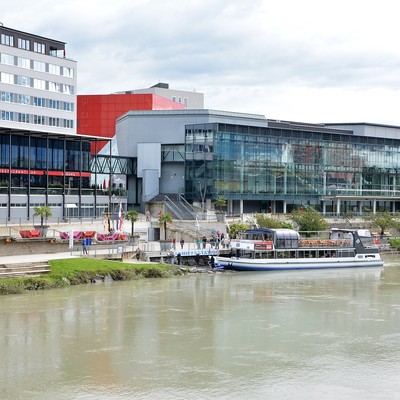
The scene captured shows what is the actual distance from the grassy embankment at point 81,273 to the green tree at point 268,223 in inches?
1185

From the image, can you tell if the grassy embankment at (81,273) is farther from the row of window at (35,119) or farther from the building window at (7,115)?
the row of window at (35,119)

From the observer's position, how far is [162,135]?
109 m

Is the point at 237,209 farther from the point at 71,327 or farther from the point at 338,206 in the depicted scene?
the point at 71,327

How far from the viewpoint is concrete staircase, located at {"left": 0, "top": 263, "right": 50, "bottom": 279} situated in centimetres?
5394

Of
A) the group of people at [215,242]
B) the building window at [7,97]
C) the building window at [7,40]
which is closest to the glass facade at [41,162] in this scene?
the building window at [7,97]

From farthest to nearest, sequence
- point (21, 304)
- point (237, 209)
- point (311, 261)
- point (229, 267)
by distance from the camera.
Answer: point (237, 209)
point (311, 261)
point (229, 267)
point (21, 304)

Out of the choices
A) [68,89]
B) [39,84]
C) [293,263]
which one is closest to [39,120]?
[39,84]

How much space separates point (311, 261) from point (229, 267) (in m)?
9.41

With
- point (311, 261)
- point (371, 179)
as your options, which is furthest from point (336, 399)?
point (371, 179)

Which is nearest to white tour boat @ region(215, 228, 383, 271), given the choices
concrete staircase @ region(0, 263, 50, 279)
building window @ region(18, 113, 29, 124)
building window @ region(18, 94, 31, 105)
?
concrete staircase @ region(0, 263, 50, 279)

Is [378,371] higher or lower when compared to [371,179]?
lower

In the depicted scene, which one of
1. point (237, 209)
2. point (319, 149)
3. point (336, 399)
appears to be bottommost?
point (336, 399)

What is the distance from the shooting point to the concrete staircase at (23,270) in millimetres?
53938

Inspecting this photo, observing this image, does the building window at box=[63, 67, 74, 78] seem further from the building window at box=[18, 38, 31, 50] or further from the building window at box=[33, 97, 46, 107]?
the building window at box=[18, 38, 31, 50]
